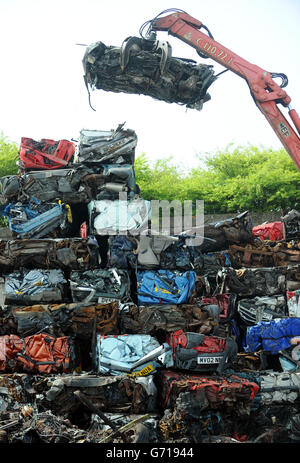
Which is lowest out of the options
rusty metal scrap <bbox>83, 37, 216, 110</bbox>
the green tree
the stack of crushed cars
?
the stack of crushed cars

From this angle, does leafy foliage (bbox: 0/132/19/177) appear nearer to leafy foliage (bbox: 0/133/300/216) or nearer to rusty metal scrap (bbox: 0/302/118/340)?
leafy foliage (bbox: 0/133/300/216)

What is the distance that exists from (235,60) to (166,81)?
1.70 meters

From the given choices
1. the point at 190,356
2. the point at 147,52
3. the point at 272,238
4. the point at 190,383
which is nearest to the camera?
the point at 190,383

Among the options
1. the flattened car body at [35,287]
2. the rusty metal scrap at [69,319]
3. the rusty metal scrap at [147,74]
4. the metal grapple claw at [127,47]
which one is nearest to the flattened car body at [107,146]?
the rusty metal scrap at [147,74]

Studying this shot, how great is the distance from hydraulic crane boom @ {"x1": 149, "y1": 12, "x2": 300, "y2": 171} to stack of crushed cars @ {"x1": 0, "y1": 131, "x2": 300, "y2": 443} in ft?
6.11

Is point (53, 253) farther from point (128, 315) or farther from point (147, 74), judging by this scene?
point (147, 74)

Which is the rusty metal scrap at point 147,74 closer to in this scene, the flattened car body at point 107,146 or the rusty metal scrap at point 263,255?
the flattened car body at point 107,146

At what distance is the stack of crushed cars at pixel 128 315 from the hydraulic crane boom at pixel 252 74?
6.11 ft

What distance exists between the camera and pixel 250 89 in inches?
421

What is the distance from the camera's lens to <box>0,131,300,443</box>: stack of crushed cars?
7.63 m

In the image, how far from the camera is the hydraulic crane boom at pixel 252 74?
10438 millimetres

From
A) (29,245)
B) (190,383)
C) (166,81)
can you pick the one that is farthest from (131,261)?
(166,81)

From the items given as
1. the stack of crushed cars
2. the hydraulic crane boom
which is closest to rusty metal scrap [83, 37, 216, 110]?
the hydraulic crane boom

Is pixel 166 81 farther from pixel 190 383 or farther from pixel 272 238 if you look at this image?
pixel 190 383
